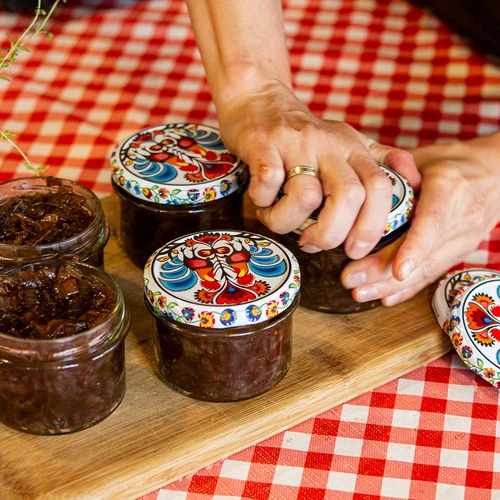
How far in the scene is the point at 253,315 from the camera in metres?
1.23

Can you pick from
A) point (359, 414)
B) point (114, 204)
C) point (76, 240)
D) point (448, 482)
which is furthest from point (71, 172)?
point (448, 482)

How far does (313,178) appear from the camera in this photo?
141 cm

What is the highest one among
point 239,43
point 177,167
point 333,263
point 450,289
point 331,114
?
point 239,43

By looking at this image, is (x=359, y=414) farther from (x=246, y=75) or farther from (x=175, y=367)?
(x=246, y=75)

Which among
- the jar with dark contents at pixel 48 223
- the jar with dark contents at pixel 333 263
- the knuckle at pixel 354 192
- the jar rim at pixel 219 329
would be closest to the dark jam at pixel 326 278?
the jar with dark contents at pixel 333 263

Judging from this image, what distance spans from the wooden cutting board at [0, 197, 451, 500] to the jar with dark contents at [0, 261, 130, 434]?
4 cm

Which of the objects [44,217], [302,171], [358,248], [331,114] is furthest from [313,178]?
[331,114]

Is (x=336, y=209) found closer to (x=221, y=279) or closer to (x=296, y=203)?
(x=296, y=203)

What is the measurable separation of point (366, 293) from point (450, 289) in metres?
0.16

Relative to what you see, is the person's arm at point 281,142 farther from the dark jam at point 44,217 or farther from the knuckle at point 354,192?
the dark jam at point 44,217

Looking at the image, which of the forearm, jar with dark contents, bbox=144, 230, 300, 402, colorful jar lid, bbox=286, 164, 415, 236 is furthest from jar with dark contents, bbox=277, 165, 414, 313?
the forearm

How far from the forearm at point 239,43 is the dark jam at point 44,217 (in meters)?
0.38

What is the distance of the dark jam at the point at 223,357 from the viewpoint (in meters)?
1.24

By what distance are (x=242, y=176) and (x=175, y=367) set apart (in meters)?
0.44
